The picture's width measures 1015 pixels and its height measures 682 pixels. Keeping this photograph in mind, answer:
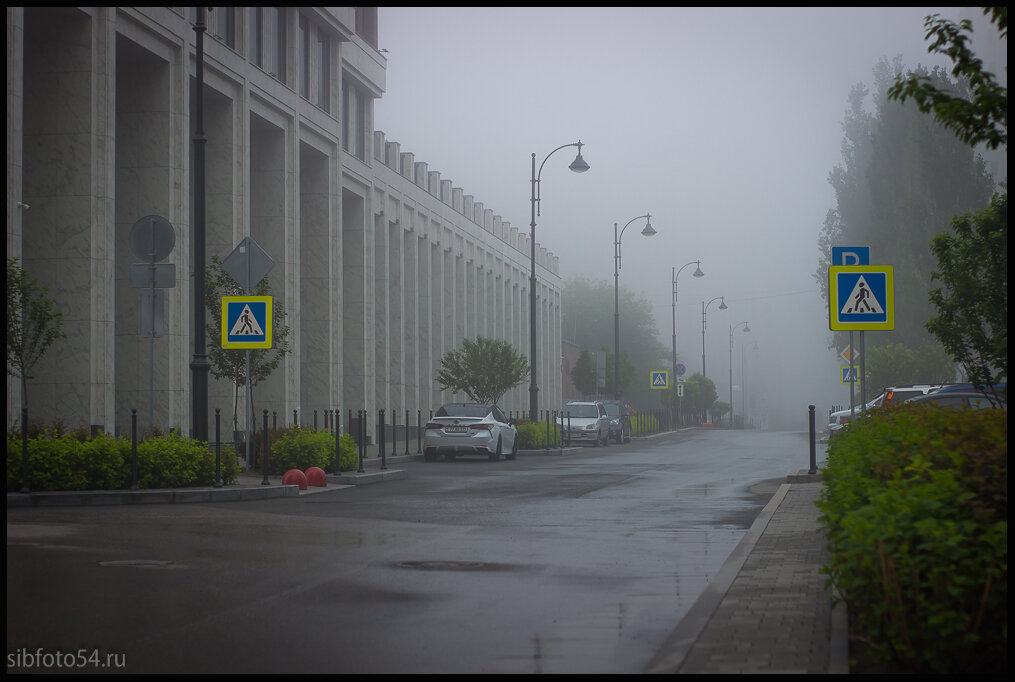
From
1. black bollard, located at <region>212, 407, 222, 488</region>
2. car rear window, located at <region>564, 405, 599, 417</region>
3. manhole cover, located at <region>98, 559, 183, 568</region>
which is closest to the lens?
manhole cover, located at <region>98, 559, 183, 568</region>

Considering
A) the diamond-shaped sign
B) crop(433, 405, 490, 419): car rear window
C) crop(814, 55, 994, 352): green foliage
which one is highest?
crop(814, 55, 994, 352): green foliage

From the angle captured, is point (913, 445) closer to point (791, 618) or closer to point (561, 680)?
point (791, 618)

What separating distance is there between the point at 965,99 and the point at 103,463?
1303 centimetres

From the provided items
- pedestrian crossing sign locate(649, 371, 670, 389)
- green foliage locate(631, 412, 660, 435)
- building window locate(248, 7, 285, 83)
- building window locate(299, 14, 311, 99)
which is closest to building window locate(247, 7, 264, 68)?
building window locate(248, 7, 285, 83)

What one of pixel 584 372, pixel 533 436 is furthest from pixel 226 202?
pixel 584 372

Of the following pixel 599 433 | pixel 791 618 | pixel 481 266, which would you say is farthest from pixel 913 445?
pixel 481 266

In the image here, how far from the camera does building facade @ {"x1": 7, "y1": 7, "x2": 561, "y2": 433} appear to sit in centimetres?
2548

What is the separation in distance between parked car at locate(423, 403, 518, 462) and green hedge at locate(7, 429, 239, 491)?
12.9 metres

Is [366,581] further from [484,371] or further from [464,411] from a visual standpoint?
[484,371]

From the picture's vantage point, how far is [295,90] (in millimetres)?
37750

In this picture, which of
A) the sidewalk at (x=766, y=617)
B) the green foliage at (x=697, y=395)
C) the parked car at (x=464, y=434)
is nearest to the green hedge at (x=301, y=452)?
the parked car at (x=464, y=434)

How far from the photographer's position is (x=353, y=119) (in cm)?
4531

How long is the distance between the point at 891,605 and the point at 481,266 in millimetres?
62252

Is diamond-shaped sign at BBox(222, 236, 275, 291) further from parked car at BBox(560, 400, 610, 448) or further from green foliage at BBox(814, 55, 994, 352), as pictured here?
green foliage at BBox(814, 55, 994, 352)
